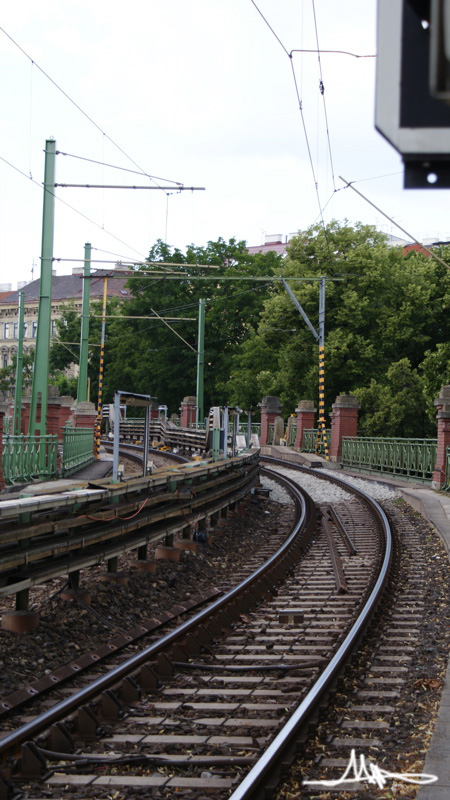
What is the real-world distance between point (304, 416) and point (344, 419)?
22.7ft

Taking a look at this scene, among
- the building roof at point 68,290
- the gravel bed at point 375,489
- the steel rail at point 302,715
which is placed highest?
the building roof at point 68,290

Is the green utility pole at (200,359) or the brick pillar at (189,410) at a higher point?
the green utility pole at (200,359)

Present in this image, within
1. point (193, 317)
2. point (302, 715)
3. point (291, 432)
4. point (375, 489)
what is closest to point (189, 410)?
point (193, 317)

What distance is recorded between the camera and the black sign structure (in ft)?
9.74

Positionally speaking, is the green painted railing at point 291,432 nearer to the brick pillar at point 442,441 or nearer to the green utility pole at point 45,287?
the brick pillar at point 442,441

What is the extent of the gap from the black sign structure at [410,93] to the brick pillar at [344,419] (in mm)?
35084

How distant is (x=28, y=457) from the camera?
69.5 ft

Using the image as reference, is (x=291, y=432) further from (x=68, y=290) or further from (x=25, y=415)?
(x=68, y=290)

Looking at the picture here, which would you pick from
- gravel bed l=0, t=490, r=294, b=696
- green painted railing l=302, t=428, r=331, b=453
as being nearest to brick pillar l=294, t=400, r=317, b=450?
green painted railing l=302, t=428, r=331, b=453

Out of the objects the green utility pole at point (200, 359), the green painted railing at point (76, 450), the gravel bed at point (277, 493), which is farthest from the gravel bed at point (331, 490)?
the green utility pole at point (200, 359)

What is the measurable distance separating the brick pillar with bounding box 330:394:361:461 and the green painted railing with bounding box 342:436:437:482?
494mm

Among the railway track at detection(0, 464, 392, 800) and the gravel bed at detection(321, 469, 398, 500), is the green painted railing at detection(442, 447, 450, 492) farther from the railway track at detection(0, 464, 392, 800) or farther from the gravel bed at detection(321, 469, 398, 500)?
the railway track at detection(0, 464, 392, 800)

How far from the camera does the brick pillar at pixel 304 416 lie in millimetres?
44531

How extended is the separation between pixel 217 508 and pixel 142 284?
54.8 meters
